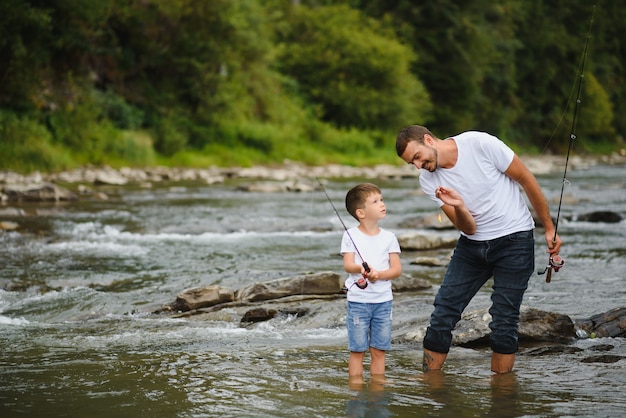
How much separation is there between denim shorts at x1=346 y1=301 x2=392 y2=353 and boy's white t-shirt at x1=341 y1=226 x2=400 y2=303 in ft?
0.17

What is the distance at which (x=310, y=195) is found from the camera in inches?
907

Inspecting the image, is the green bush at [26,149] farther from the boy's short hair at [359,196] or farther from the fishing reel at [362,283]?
the fishing reel at [362,283]

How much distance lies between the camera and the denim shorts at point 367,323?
5629 mm

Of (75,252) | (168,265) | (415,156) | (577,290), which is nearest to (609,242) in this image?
(577,290)

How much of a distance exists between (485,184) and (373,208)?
0.72 m

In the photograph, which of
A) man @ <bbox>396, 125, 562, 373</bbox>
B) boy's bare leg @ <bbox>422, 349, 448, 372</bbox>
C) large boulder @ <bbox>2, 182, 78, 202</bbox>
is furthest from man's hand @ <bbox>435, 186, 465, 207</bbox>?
large boulder @ <bbox>2, 182, 78, 202</bbox>

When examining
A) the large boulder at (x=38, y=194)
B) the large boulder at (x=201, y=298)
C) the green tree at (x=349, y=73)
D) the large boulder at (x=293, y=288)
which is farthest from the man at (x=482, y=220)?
the green tree at (x=349, y=73)

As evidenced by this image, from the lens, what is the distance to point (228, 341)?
7070 millimetres

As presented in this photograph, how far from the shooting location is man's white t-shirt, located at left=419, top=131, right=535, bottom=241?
A: 5527mm

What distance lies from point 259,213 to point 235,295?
958 centimetres

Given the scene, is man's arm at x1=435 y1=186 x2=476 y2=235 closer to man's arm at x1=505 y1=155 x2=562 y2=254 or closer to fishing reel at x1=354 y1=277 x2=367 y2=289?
man's arm at x1=505 y1=155 x2=562 y2=254

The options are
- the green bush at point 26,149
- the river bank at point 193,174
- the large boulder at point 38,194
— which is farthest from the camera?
the green bush at point 26,149

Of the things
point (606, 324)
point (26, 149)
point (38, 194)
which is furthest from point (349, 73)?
point (606, 324)

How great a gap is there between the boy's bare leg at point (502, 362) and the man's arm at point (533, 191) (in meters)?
0.75
